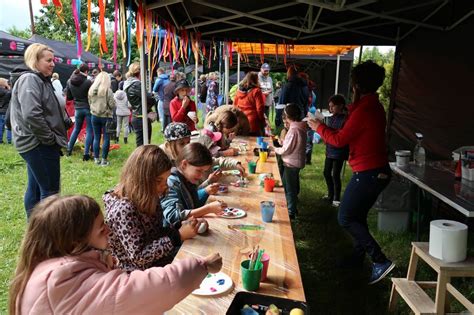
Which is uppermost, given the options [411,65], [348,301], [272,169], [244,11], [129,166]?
[244,11]

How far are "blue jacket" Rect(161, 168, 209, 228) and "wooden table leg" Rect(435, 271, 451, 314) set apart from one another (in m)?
1.56

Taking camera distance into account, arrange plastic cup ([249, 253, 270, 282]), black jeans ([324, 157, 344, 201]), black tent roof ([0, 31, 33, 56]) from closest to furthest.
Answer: plastic cup ([249, 253, 270, 282]), black jeans ([324, 157, 344, 201]), black tent roof ([0, 31, 33, 56])

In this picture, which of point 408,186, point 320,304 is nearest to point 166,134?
point 320,304

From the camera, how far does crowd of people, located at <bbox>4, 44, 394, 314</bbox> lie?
3.61 feet

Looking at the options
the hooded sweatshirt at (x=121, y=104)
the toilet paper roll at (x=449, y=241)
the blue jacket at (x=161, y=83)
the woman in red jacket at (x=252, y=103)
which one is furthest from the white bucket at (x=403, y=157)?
the hooded sweatshirt at (x=121, y=104)

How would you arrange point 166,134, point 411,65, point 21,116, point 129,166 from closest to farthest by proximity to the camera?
point 129,166 < point 166,134 < point 21,116 < point 411,65

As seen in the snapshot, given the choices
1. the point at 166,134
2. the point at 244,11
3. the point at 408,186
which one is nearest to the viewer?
the point at 166,134

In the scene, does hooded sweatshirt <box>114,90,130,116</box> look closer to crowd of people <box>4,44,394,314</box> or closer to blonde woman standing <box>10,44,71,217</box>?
crowd of people <box>4,44,394,314</box>

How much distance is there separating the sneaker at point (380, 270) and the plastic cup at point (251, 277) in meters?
1.95

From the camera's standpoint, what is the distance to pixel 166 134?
118 inches

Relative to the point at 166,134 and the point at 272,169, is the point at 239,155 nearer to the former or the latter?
the point at 272,169

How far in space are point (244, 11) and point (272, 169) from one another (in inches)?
81.5

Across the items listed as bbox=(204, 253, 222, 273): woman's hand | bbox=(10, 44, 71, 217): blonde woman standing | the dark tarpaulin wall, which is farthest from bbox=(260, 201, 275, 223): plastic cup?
the dark tarpaulin wall

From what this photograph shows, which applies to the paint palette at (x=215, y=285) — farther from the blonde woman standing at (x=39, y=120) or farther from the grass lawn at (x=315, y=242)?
the blonde woman standing at (x=39, y=120)
